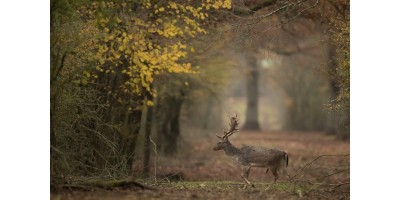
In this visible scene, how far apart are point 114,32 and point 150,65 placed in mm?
1094

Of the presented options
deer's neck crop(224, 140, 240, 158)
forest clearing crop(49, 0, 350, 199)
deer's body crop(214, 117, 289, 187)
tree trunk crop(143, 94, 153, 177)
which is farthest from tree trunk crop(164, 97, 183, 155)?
deer's body crop(214, 117, 289, 187)

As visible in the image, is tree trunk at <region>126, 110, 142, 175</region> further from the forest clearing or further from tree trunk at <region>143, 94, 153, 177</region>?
tree trunk at <region>143, 94, 153, 177</region>

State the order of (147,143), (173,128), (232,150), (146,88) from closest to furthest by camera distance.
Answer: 1. (232,150)
2. (146,88)
3. (147,143)
4. (173,128)

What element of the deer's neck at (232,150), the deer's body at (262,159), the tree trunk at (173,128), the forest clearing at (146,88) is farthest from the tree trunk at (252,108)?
the deer's body at (262,159)

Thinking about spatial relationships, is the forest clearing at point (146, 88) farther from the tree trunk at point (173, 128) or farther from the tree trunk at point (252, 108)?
the tree trunk at point (252, 108)

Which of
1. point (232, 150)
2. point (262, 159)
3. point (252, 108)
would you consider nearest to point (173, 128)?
point (232, 150)

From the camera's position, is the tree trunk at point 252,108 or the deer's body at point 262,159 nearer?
the deer's body at point 262,159

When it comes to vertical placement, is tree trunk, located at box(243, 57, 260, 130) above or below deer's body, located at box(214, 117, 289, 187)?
above

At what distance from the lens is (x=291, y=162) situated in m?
26.6

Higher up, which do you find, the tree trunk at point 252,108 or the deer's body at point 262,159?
the tree trunk at point 252,108

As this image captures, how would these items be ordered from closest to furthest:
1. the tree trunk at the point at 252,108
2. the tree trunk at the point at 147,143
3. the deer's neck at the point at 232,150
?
the deer's neck at the point at 232,150 < the tree trunk at the point at 147,143 < the tree trunk at the point at 252,108

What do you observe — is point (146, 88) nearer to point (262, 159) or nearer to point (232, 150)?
point (232, 150)

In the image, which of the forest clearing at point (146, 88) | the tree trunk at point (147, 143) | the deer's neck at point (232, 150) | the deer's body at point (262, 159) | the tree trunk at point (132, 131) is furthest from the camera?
the tree trunk at point (147, 143)
